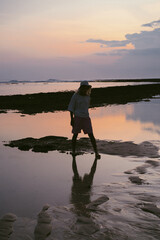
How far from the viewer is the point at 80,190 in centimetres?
488

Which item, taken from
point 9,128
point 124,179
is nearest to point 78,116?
point 124,179

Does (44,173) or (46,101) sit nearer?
(44,173)

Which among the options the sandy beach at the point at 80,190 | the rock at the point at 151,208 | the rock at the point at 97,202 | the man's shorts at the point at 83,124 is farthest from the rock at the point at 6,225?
the man's shorts at the point at 83,124

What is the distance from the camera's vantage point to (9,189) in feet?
16.2

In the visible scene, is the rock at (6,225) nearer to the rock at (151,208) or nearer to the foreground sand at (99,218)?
the foreground sand at (99,218)

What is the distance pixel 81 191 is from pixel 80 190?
57mm

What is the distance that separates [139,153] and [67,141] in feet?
8.95

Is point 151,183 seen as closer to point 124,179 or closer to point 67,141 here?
point 124,179

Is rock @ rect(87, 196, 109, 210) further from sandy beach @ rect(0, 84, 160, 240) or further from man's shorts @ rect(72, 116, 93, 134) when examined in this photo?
man's shorts @ rect(72, 116, 93, 134)

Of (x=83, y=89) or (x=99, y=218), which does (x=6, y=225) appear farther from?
(x=83, y=89)

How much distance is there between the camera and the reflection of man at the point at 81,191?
406 centimetres

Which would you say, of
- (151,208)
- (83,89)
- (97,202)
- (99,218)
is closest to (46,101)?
(83,89)

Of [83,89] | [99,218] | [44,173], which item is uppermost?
[83,89]

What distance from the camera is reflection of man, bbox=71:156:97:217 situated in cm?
406
